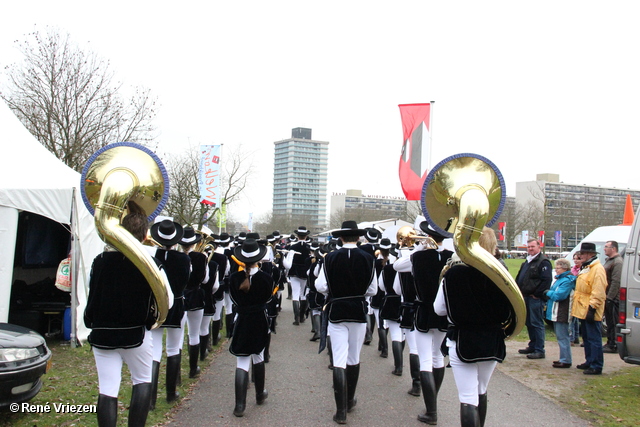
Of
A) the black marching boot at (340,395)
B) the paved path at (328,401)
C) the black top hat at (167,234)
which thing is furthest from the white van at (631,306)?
the black top hat at (167,234)

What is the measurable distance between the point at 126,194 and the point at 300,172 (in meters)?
139

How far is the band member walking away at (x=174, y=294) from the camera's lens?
5.13m

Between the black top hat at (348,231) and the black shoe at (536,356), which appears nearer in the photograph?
the black top hat at (348,231)

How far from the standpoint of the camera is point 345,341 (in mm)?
5035

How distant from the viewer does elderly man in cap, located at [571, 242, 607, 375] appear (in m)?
7.06

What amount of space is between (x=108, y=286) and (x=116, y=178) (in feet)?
2.57

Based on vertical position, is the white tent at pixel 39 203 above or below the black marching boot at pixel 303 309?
above

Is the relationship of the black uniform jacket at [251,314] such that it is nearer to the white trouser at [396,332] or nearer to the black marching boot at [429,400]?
the black marching boot at [429,400]

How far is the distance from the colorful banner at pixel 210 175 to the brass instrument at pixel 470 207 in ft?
37.8

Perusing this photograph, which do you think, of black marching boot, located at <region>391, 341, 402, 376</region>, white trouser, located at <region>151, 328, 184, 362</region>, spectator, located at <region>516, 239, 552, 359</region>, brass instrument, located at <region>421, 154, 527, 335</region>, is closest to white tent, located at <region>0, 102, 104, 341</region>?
white trouser, located at <region>151, 328, 184, 362</region>

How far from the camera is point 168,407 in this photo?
5.19 metres

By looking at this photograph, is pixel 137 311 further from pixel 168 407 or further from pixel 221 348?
pixel 221 348

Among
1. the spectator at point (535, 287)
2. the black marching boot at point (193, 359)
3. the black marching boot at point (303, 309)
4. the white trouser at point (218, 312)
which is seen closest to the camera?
the black marching boot at point (193, 359)

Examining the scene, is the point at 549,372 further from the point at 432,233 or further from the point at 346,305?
the point at 346,305
